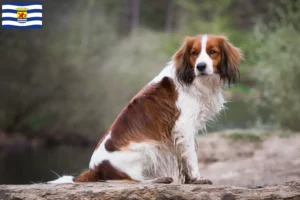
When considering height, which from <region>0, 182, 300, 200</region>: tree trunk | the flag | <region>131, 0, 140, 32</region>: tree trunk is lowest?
<region>0, 182, 300, 200</region>: tree trunk

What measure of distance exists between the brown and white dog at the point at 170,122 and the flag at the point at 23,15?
288 cm

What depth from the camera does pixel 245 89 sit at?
31.7 m

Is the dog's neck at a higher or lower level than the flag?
lower

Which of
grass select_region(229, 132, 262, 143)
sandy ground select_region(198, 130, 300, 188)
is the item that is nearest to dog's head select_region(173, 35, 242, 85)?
sandy ground select_region(198, 130, 300, 188)

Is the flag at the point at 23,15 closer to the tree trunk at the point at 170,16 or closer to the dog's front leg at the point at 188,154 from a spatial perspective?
the dog's front leg at the point at 188,154

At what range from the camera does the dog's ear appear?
634cm

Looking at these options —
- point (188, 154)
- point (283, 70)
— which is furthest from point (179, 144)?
point (283, 70)

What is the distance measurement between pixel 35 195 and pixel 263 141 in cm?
871

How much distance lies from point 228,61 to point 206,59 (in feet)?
1.00

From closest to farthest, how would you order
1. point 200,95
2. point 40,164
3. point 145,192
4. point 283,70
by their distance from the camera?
point 145,192, point 200,95, point 40,164, point 283,70

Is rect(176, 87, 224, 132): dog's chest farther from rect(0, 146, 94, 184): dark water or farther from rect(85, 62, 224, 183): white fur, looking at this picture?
rect(0, 146, 94, 184): dark water

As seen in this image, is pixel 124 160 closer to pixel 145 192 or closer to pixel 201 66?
pixel 145 192

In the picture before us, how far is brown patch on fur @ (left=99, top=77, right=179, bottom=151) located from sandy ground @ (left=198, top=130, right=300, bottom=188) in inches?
121

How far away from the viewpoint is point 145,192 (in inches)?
227
